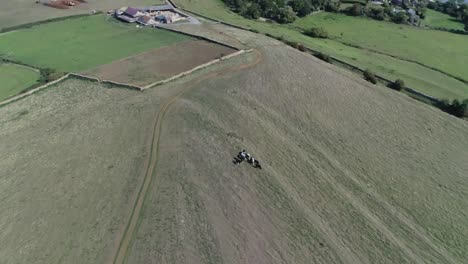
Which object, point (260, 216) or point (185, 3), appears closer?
point (260, 216)

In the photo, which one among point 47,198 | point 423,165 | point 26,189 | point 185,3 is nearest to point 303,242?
point 423,165

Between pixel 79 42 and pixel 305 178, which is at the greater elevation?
pixel 79 42

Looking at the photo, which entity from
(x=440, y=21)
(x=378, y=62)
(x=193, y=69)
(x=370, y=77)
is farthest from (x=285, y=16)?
(x=440, y=21)

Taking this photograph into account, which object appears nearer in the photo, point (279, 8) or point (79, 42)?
point (79, 42)

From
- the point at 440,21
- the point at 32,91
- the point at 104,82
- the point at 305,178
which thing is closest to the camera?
the point at 305,178

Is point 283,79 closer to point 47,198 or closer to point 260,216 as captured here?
point 260,216

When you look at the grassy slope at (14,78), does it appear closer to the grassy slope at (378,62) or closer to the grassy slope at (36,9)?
the grassy slope at (36,9)

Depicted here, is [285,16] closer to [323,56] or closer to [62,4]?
[323,56]
